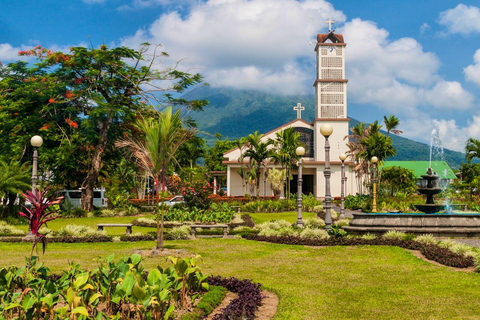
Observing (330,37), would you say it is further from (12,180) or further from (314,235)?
(314,235)

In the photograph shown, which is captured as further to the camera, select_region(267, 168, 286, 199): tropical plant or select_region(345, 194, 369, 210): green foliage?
select_region(267, 168, 286, 199): tropical plant

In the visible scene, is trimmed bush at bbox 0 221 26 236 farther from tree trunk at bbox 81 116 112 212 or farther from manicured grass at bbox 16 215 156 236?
tree trunk at bbox 81 116 112 212

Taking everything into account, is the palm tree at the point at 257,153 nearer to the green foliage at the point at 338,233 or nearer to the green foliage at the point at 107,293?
the green foliage at the point at 338,233

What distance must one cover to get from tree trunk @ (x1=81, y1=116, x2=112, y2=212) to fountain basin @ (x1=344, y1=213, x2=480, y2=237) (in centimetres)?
1923

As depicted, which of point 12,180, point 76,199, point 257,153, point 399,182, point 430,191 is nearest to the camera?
point 430,191

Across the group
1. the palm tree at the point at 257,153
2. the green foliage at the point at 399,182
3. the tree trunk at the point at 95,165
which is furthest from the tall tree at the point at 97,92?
the green foliage at the point at 399,182

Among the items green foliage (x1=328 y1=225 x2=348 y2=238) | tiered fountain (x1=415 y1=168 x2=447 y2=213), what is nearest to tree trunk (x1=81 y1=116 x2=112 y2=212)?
green foliage (x1=328 y1=225 x2=348 y2=238)

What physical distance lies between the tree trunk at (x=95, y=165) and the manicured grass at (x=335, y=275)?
15455 mm

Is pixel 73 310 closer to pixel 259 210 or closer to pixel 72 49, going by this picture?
pixel 72 49

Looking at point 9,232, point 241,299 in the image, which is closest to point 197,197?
point 9,232

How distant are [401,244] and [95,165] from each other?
71.2ft

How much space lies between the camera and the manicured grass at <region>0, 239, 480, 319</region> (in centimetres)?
618

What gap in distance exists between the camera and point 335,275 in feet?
27.8

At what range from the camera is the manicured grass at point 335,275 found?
6180 millimetres
